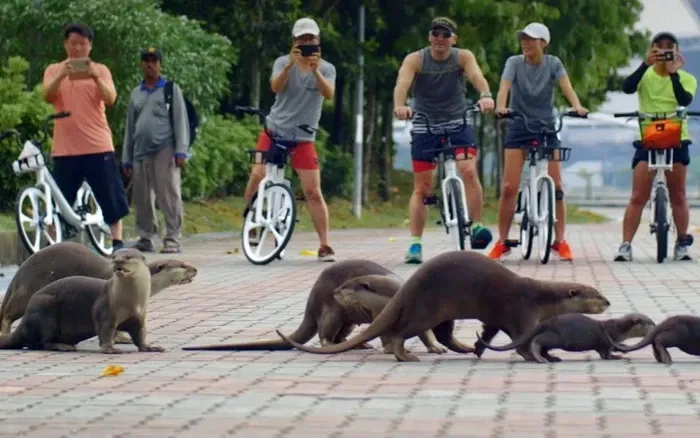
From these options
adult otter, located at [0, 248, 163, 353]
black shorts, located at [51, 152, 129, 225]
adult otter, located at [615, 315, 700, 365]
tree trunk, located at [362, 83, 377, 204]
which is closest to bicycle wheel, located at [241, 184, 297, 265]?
black shorts, located at [51, 152, 129, 225]

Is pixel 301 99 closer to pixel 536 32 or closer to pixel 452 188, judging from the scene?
pixel 452 188

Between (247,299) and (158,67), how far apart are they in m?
6.59

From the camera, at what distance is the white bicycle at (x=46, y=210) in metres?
17.3

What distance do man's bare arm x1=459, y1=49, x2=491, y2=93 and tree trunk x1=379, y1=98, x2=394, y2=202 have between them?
2394cm

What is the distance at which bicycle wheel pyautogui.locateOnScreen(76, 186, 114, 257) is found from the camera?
17938 mm

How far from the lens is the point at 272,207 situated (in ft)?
59.8

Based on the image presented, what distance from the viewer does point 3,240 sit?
1734cm

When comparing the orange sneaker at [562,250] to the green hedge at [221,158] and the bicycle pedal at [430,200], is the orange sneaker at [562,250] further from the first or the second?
the green hedge at [221,158]

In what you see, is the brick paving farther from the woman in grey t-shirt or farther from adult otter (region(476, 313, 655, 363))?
the woman in grey t-shirt

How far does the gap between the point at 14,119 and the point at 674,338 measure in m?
12.2

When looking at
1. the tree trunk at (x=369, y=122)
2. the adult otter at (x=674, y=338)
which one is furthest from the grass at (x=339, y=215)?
the adult otter at (x=674, y=338)

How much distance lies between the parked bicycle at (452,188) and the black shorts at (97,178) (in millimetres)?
2620

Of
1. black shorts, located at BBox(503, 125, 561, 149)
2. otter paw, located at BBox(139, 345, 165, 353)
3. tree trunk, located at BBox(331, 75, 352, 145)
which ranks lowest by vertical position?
tree trunk, located at BBox(331, 75, 352, 145)

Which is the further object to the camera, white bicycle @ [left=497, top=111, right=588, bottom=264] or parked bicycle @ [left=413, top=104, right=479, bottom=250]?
white bicycle @ [left=497, top=111, right=588, bottom=264]
